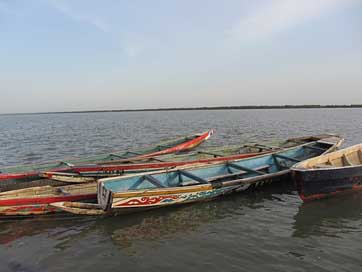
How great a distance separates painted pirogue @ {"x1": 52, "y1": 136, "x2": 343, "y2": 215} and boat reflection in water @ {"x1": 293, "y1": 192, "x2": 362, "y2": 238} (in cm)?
168

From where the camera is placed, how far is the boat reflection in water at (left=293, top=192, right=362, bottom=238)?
6.88m

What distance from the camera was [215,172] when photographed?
10.2 metres

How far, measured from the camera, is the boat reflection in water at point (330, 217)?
6875mm

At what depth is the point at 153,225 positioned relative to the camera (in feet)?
24.2

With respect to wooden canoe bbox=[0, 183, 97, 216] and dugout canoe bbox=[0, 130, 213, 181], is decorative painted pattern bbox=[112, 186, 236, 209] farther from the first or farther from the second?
dugout canoe bbox=[0, 130, 213, 181]

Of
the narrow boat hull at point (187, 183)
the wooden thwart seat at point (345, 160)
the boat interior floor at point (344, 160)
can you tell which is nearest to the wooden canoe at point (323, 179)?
the boat interior floor at point (344, 160)

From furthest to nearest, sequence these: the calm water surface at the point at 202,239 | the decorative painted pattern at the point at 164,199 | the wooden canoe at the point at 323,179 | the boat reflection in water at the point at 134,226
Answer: the wooden canoe at the point at 323,179
the decorative painted pattern at the point at 164,199
the boat reflection in water at the point at 134,226
the calm water surface at the point at 202,239

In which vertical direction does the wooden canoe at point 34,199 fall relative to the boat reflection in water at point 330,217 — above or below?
above

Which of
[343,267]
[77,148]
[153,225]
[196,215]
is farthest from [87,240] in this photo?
[77,148]

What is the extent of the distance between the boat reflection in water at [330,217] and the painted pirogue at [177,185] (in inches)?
66.0

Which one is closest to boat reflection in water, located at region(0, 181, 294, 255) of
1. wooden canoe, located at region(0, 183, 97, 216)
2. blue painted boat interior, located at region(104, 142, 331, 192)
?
wooden canoe, located at region(0, 183, 97, 216)

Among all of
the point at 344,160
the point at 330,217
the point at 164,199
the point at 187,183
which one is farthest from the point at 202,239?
the point at 344,160

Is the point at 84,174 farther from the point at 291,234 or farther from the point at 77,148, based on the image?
the point at 77,148

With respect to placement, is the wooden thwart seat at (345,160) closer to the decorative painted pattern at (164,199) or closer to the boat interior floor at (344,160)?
the boat interior floor at (344,160)
